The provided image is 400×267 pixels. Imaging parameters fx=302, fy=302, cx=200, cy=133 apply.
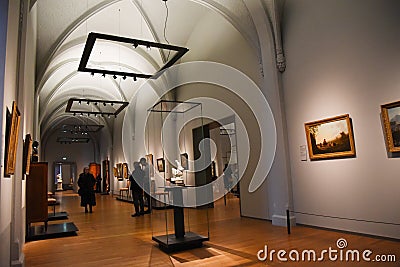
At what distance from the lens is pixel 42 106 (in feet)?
52.9

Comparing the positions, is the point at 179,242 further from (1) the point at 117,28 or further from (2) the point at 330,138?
(1) the point at 117,28

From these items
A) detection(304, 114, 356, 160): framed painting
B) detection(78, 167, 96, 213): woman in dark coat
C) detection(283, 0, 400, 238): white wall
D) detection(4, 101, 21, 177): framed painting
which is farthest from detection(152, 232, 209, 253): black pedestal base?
detection(78, 167, 96, 213): woman in dark coat

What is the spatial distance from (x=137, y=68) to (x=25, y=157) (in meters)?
9.42

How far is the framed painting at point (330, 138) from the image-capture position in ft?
19.3

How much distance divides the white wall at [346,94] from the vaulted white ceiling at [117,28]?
167 cm

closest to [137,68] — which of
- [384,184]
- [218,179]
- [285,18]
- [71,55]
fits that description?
[71,55]

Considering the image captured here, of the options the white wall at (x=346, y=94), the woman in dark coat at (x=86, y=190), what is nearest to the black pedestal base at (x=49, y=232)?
the woman in dark coat at (x=86, y=190)

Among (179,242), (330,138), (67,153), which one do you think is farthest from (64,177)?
(330,138)

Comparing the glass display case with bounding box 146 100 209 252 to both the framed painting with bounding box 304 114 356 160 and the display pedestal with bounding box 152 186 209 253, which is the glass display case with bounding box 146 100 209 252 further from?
the framed painting with bounding box 304 114 356 160

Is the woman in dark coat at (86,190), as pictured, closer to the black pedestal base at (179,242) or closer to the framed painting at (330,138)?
the black pedestal base at (179,242)

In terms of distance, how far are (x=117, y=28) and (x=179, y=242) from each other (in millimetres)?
8497

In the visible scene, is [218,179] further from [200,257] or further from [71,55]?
[200,257]

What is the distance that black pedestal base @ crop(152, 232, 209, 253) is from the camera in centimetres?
535

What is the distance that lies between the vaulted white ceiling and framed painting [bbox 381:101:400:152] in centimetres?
392
